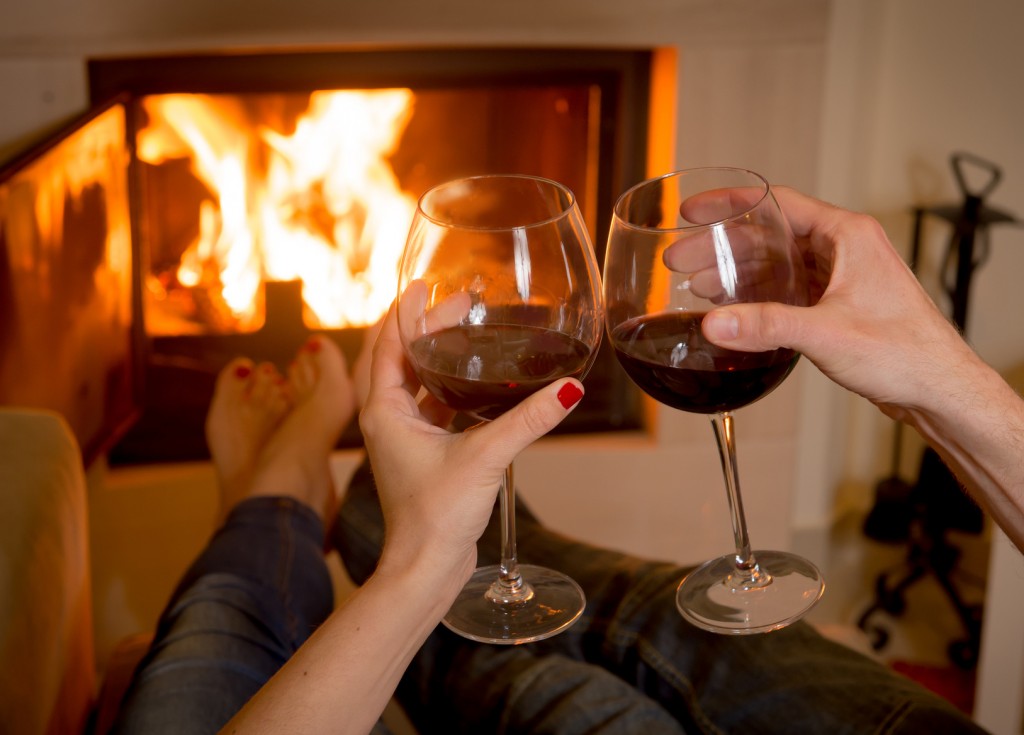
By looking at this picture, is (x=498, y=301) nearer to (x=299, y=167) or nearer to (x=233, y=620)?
(x=233, y=620)

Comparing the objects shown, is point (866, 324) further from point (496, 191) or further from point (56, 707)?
point (56, 707)

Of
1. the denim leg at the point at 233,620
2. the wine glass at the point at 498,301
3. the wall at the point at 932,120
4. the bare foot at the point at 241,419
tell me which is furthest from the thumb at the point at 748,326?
the wall at the point at 932,120

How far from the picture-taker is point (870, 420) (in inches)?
92.9

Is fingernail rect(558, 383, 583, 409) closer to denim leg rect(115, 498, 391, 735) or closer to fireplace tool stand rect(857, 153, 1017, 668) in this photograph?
denim leg rect(115, 498, 391, 735)

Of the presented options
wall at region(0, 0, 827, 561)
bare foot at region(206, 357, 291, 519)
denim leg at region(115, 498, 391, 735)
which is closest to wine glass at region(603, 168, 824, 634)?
denim leg at region(115, 498, 391, 735)

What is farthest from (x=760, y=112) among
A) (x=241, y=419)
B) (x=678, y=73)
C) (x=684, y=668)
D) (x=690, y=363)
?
(x=690, y=363)

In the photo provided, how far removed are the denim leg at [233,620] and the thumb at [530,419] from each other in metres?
0.43

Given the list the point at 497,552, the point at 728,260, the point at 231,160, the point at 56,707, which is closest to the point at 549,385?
the point at 728,260

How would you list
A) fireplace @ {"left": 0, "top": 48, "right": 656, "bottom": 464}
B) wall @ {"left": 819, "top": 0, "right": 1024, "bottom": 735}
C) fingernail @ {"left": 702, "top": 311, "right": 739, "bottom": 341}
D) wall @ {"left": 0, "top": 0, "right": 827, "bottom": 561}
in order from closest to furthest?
fingernail @ {"left": 702, "top": 311, "right": 739, "bottom": 341} → wall @ {"left": 0, "top": 0, "right": 827, "bottom": 561} → fireplace @ {"left": 0, "top": 48, "right": 656, "bottom": 464} → wall @ {"left": 819, "top": 0, "right": 1024, "bottom": 735}

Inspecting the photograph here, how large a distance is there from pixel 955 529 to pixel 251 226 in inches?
62.1

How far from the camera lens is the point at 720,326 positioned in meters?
0.67

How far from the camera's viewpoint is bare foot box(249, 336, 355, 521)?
4.82 feet

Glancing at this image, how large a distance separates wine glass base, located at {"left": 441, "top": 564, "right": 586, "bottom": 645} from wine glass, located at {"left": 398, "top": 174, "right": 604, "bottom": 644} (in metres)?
0.01

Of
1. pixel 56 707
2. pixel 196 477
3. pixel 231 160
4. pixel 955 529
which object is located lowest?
pixel 955 529
